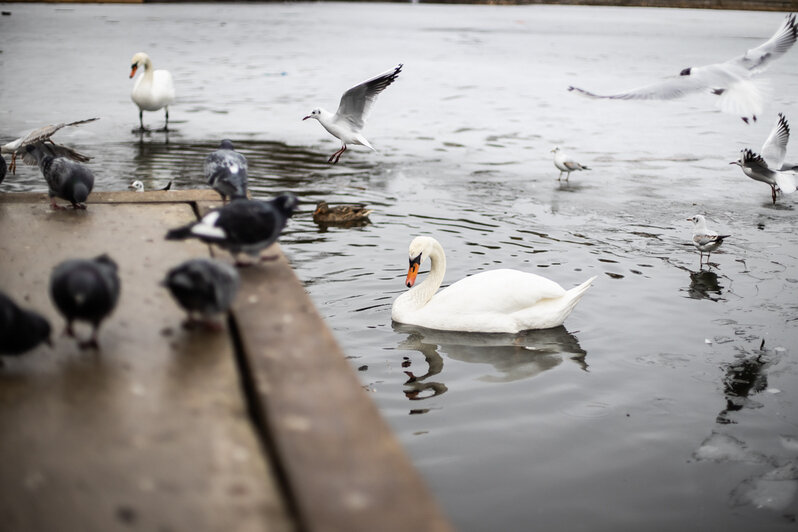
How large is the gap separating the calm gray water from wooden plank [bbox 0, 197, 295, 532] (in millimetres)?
1871

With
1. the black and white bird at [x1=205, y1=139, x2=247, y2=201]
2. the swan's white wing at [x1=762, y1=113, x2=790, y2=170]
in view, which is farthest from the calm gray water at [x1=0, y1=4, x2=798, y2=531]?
the black and white bird at [x1=205, y1=139, x2=247, y2=201]

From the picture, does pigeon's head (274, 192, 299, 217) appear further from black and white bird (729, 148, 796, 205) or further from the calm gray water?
black and white bird (729, 148, 796, 205)

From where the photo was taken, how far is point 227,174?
5.70 metres

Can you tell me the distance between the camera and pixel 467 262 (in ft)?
28.1

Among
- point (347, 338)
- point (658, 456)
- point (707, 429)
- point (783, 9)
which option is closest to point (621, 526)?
point (658, 456)

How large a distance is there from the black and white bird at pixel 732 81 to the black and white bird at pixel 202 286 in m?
6.99

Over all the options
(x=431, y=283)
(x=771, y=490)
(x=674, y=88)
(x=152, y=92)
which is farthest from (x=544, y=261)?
(x=152, y=92)

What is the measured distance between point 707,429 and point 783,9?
80589 millimetres

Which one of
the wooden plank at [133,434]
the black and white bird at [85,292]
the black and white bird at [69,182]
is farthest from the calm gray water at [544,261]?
the black and white bird at [69,182]

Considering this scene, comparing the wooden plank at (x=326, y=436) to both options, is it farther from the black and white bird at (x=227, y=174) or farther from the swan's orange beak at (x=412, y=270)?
the swan's orange beak at (x=412, y=270)

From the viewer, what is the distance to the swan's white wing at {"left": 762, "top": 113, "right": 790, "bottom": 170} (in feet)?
38.1

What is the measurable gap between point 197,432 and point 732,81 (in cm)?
858

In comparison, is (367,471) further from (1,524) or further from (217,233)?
(217,233)

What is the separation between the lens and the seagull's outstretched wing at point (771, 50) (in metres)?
9.49
